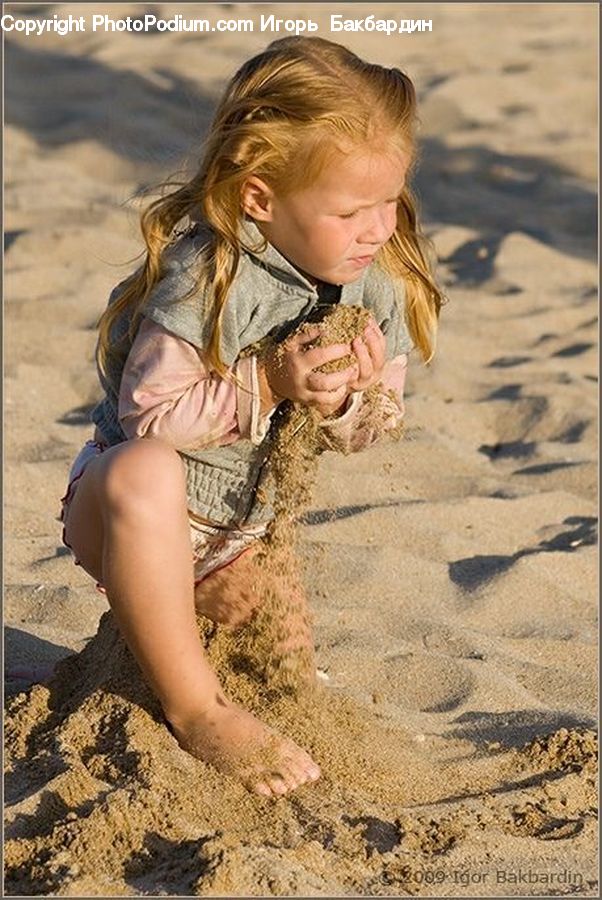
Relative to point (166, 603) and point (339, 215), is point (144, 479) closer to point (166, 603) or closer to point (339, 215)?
point (166, 603)

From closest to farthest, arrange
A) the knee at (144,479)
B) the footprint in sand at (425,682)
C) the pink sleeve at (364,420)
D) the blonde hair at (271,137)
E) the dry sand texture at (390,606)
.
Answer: the dry sand texture at (390,606)
the knee at (144,479)
the blonde hair at (271,137)
the pink sleeve at (364,420)
the footprint in sand at (425,682)

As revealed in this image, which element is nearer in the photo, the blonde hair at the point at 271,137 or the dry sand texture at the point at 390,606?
the dry sand texture at the point at 390,606

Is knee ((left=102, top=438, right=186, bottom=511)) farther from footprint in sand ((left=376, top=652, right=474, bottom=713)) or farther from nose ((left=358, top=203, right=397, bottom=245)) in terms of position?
footprint in sand ((left=376, top=652, right=474, bottom=713))

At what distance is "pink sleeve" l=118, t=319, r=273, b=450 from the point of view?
259 centimetres

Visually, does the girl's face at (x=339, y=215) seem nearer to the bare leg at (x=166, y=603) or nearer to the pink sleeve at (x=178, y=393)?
the pink sleeve at (x=178, y=393)

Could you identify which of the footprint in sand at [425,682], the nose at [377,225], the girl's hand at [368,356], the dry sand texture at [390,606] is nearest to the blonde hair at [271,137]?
the nose at [377,225]

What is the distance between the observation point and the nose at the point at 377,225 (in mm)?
2631

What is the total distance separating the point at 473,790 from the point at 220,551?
626 mm

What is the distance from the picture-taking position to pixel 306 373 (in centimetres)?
256

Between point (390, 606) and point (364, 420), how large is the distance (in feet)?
2.23

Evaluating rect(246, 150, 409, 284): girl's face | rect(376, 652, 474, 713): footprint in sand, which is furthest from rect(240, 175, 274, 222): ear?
rect(376, 652, 474, 713): footprint in sand

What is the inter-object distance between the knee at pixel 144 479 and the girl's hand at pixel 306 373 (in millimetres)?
226

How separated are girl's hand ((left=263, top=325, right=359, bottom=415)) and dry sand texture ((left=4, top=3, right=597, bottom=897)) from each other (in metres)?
0.55

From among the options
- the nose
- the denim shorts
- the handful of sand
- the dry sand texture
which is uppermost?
the nose
